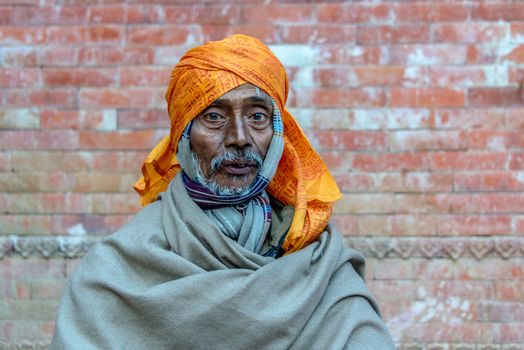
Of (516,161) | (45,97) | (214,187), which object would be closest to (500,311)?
(516,161)

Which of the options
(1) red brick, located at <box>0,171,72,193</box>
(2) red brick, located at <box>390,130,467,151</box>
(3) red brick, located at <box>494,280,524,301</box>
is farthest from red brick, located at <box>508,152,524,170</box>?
(1) red brick, located at <box>0,171,72,193</box>

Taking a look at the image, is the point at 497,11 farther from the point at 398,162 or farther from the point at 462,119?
the point at 398,162

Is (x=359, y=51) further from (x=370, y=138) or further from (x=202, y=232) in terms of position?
(x=202, y=232)

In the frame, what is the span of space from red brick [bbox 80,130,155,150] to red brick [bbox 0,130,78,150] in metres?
0.06

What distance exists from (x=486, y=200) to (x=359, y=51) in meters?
1.03

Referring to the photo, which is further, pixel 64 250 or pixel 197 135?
pixel 64 250

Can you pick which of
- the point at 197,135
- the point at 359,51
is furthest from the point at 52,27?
the point at 197,135

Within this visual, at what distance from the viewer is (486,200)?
5410 mm

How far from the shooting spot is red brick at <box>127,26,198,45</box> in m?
5.46

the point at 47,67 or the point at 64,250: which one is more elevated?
the point at 47,67

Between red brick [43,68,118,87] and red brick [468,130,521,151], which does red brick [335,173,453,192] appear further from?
red brick [43,68,118,87]

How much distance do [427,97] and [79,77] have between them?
1846mm

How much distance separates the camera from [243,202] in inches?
125

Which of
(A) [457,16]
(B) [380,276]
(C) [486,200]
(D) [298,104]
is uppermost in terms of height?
(A) [457,16]
